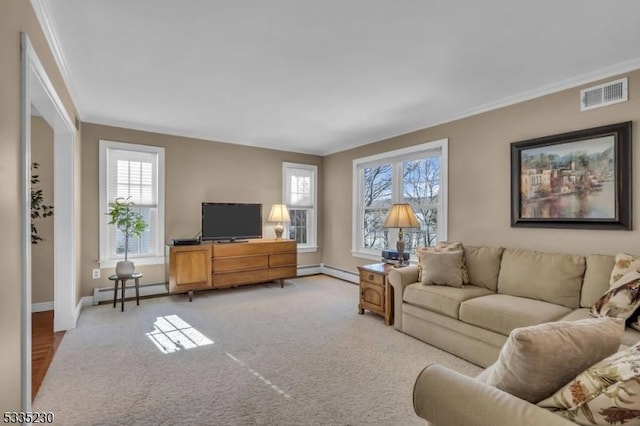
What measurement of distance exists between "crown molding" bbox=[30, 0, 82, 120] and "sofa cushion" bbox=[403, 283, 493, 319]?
3.60 m

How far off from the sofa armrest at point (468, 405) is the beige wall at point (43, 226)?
192 inches

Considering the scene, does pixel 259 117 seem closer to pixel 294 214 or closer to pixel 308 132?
pixel 308 132

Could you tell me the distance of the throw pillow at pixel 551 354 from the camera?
110cm

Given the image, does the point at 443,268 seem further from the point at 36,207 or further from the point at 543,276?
the point at 36,207

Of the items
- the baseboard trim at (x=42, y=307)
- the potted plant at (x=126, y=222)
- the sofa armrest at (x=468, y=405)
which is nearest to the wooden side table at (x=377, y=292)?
the sofa armrest at (x=468, y=405)

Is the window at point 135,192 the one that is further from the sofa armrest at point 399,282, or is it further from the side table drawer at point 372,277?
the sofa armrest at point 399,282

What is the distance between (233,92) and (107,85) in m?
1.21

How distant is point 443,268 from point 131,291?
13.9 ft

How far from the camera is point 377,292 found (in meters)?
3.82

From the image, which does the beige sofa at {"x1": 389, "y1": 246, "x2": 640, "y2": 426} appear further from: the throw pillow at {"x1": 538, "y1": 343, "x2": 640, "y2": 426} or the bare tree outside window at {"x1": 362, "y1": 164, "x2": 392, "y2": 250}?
the bare tree outside window at {"x1": 362, "y1": 164, "x2": 392, "y2": 250}

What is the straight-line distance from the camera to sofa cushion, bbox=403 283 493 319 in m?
2.93

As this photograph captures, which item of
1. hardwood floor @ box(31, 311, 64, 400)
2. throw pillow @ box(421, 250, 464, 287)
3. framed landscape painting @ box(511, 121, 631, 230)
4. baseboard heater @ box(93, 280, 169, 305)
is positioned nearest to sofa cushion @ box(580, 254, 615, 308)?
framed landscape painting @ box(511, 121, 631, 230)

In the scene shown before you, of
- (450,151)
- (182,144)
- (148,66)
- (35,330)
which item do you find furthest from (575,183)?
(35,330)

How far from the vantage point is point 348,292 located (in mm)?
5102
